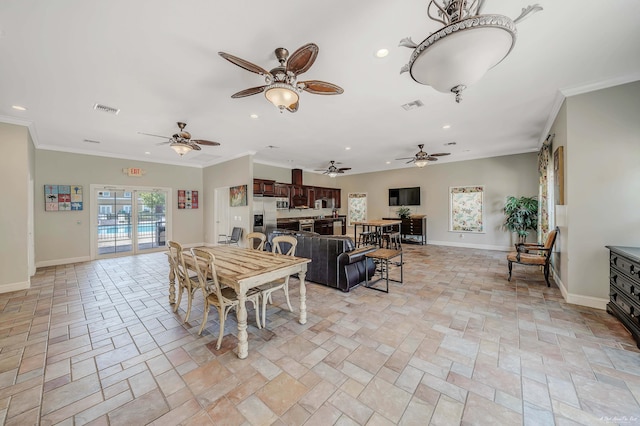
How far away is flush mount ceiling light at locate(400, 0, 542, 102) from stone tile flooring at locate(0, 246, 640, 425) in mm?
2230

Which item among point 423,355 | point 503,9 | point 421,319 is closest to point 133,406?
point 423,355

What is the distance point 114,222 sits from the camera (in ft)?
21.6

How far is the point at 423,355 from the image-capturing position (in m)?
2.16

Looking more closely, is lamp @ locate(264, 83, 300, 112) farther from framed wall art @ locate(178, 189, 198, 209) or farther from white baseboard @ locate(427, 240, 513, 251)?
white baseboard @ locate(427, 240, 513, 251)

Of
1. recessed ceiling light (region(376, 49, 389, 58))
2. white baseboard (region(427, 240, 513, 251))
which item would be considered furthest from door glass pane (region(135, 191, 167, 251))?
white baseboard (region(427, 240, 513, 251))

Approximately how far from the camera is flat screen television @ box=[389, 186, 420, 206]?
8509 millimetres

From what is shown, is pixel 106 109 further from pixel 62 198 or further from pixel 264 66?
pixel 62 198

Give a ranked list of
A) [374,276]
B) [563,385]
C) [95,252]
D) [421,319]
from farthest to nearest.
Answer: [95,252]
[374,276]
[421,319]
[563,385]

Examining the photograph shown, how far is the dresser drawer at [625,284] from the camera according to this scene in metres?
2.31

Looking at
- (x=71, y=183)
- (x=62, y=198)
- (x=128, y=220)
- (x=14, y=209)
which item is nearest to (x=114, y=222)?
(x=128, y=220)

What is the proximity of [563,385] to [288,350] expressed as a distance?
2217mm

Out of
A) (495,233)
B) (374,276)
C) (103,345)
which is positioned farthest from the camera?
(495,233)

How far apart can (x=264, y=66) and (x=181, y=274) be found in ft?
8.94

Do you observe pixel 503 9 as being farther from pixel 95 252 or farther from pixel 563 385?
pixel 95 252
